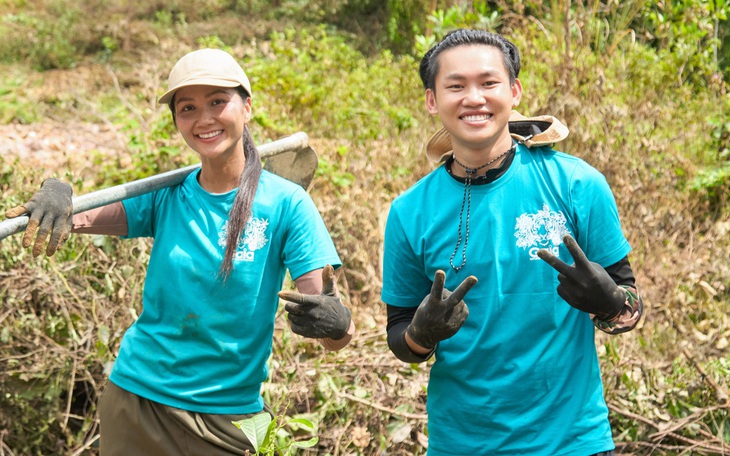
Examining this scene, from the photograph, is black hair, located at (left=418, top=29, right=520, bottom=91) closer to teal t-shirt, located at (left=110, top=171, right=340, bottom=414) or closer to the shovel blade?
teal t-shirt, located at (left=110, top=171, right=340, bottom=414)

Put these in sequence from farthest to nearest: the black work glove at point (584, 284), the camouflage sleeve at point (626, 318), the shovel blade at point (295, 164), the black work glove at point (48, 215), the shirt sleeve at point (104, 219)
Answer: the shovel blade at point (295, 164)
the shirt sleeve at point (104, 219)
the black work glove at point (48, 215)
the camouflage sleeve at point (626, 318)
the black work glove at point (584, 284)

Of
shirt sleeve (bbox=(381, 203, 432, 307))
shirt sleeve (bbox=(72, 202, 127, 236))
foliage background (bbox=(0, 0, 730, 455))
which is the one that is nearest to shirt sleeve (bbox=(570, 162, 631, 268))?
shirt sleeve (bbox=(381, 203, 432, 307))

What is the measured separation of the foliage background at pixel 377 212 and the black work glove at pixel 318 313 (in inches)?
39.9

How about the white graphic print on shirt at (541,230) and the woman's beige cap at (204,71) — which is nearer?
the white graphic print on shirt at (541,230)

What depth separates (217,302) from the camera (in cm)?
232

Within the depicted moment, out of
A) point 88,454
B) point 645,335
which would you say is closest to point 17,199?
point 88,454

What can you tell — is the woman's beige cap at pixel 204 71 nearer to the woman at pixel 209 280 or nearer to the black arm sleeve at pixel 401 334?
the woman at pixel 209 280

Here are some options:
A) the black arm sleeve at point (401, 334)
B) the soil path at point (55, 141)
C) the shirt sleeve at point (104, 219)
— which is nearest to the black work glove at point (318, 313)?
the black arm sleeve at point (401, 334)

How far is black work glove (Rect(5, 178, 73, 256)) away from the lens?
222cm

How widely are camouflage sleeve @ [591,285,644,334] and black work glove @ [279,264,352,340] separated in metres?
0.62

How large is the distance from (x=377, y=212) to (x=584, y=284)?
113 inches

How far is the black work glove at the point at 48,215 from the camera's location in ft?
7.27

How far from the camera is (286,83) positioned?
6.46m

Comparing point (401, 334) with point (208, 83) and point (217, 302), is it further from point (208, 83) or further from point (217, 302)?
point (208, 83)
